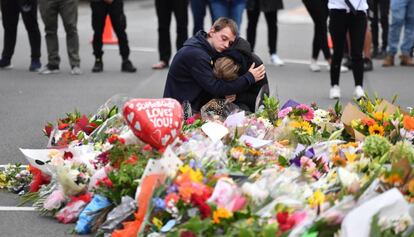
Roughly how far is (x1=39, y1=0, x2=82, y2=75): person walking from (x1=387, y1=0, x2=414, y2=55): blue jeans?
4.28 metres

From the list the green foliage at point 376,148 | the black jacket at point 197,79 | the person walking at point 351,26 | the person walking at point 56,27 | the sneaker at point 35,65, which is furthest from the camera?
the sneaker at point 35,65

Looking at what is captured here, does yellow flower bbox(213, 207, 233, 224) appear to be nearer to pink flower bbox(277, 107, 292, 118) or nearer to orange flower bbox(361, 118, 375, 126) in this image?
orange flower bbox(361, 118, 375, 126)

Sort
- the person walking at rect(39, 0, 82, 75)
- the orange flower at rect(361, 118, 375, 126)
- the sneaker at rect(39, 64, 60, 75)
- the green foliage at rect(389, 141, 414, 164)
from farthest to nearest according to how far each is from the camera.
Answer: the sneaker at rect(39, 64, 60, 75) → the person walking at rect(39, 0, 82, 75) → the orange flower at rect(361, 118, 375, 126) → the green foliage at rect(389, 141, 414, 164)

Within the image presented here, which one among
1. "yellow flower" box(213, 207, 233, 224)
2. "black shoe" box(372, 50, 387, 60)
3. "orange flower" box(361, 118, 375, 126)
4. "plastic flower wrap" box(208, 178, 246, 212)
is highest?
"plastic flower wrap" box(208, 178, 246, 212)

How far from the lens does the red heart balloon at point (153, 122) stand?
19.4 ft

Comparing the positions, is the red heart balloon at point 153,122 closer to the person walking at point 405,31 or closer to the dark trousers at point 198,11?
the dark trousers at point 198,11

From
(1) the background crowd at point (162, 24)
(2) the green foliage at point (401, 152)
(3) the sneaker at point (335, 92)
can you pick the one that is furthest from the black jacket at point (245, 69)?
(1) the background crowd at point (162, 24)

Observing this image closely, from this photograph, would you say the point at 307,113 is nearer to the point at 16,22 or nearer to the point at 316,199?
the point at 316,199

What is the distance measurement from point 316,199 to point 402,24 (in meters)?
8.78

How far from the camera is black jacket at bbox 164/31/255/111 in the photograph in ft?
25.2

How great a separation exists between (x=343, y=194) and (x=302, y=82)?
23.0 ft

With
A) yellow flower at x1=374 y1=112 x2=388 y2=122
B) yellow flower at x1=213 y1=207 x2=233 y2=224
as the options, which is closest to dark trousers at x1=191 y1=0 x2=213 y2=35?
yellow flower at x1=374 y1=112 x2=388 y2=122

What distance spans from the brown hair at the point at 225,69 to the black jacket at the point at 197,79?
45mm

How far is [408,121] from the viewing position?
6547 mm
